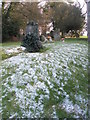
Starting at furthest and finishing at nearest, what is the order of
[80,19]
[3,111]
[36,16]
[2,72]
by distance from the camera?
[36,16], [80,19], [2,72], [3,111]

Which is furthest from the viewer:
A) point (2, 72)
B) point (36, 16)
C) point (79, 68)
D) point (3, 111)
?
point (36, 16)

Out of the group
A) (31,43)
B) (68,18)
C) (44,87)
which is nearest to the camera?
(44,87)

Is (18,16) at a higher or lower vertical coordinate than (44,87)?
higher

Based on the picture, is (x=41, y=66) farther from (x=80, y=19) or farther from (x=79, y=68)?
(x=80, y=19)

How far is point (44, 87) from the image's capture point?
171 inches

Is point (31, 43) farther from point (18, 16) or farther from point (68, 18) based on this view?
point (18, 16)

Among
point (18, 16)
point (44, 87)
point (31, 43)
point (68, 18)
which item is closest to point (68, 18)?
point (68, 18)

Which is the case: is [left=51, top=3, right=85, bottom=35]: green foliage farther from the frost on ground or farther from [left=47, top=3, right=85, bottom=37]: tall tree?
the frost on ground

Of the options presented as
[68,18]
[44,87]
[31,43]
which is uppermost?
[68,18]

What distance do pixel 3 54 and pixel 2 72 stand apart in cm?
197

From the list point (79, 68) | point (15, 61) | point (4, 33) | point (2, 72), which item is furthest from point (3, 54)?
point (4, 33)

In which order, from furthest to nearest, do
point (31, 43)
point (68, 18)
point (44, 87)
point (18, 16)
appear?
point (18, 16) < point (68, 18) < point (31, 43) < point (44, 87)

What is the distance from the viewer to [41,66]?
17.2 feet

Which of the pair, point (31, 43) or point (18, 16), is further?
point (18, 16)
